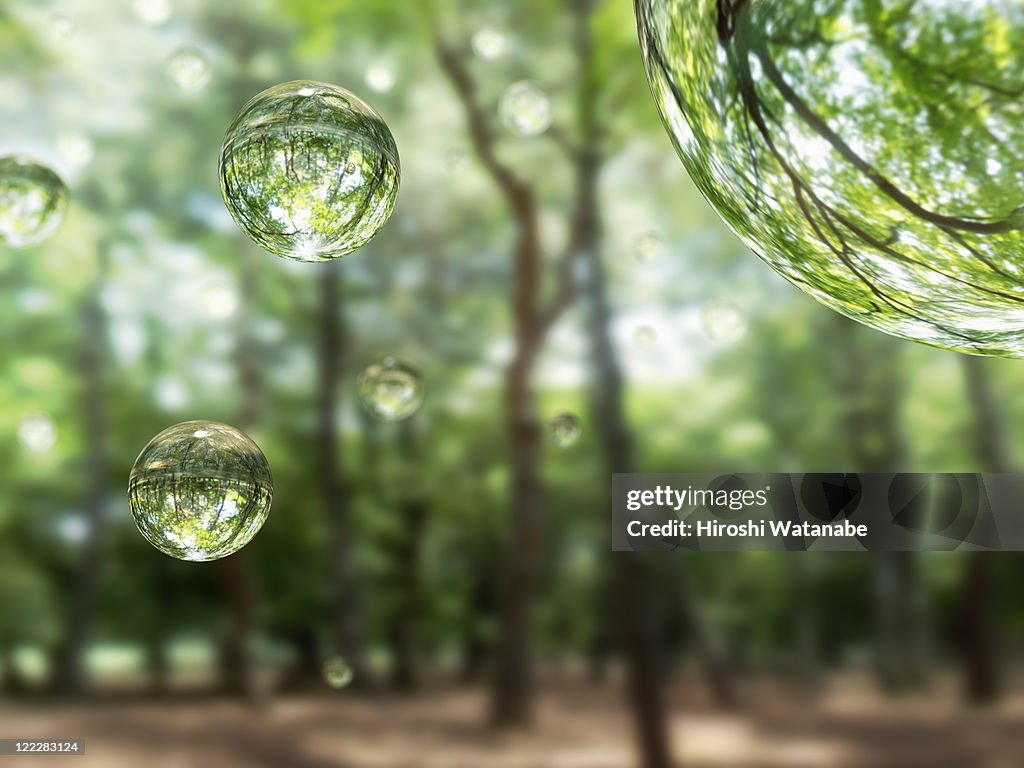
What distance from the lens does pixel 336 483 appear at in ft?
9.02

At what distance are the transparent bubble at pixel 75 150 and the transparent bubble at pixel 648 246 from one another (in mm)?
1728

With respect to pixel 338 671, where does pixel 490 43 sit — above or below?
above

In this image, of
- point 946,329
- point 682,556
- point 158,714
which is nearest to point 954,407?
point 682,556

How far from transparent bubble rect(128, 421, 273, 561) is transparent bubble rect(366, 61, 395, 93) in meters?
2.11

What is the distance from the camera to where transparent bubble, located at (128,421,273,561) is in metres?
0.79

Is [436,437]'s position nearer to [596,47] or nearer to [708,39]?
[596,47]

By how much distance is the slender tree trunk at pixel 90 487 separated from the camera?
277 cm

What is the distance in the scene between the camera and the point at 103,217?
2895mm

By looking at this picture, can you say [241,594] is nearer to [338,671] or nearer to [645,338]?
[338,671]

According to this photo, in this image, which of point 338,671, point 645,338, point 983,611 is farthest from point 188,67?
point 983,611

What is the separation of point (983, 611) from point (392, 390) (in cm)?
187

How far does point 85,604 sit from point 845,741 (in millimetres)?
2257

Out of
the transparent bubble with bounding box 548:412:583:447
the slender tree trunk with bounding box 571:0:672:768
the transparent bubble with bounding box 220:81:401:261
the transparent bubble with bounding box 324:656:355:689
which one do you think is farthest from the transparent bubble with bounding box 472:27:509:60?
the transparent bubble with bounding box 220:81:401:261

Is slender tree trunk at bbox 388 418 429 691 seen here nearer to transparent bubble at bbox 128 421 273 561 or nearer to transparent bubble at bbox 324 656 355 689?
transparent bubble at bbox 324 656 355 689
